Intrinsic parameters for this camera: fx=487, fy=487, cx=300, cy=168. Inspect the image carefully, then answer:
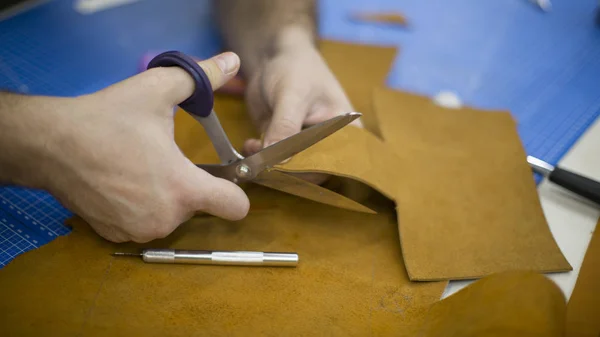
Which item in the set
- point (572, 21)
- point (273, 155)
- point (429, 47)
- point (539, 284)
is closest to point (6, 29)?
point (273, 155)

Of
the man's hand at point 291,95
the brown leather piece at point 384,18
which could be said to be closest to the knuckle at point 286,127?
the man's hand at point 291,95

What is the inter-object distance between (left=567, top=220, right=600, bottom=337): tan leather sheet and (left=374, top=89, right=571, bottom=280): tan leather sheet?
0.15ft

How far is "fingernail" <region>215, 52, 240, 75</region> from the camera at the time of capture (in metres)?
0.85

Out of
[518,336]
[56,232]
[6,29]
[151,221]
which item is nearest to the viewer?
[518,336]

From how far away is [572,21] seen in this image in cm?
155

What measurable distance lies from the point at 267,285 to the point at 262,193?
0.22 m

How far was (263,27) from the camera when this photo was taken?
1.34 metres

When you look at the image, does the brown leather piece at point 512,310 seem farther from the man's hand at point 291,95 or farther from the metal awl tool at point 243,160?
the man's hand at point 291,95

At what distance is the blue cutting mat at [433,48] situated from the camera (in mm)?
1308

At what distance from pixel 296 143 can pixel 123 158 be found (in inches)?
11.3

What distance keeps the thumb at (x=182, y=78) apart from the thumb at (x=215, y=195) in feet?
0.38

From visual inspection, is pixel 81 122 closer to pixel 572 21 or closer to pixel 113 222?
pixel 113 222

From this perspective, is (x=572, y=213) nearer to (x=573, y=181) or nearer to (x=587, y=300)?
(x=573, y=181)

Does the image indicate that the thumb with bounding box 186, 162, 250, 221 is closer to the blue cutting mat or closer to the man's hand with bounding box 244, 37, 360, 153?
the man's hand with bounding box 244, 37, 360, 153
